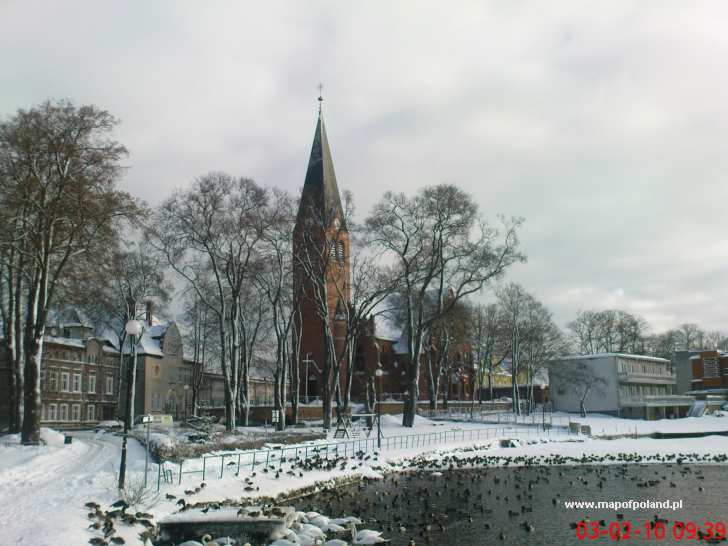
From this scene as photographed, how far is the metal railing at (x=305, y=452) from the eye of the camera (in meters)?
21.2

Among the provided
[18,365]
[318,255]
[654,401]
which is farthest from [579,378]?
[18,365]

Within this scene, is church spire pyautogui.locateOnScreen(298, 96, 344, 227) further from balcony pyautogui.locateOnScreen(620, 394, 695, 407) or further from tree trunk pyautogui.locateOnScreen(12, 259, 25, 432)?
balcony pyautogui.locateOnScreen(620, 394, 695, 407)

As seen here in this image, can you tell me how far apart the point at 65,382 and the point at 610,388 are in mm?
54426

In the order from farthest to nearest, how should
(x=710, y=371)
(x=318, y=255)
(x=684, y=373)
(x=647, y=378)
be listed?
(x=684, y=373) < (x=710, y=371) < (x=647, y=378) < (x=318, y=255)

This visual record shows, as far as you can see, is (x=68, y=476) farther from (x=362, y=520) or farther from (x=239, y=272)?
(x=239, y=272)

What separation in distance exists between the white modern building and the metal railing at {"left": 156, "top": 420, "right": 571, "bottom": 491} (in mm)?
23751

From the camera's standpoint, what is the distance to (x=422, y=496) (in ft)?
79.4

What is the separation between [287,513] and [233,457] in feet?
27.1

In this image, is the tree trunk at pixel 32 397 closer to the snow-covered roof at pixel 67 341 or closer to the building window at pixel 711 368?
the snow-covered roof at pixel 67 341

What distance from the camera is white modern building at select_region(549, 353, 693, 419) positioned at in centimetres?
7225

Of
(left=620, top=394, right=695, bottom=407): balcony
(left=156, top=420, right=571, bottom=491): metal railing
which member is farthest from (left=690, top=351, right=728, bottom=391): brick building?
(left=156, top=420, right=571, bottom=491): metal railing

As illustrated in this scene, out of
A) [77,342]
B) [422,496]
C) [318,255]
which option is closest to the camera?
[422,496]

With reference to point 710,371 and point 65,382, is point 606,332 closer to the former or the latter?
point 710,371
